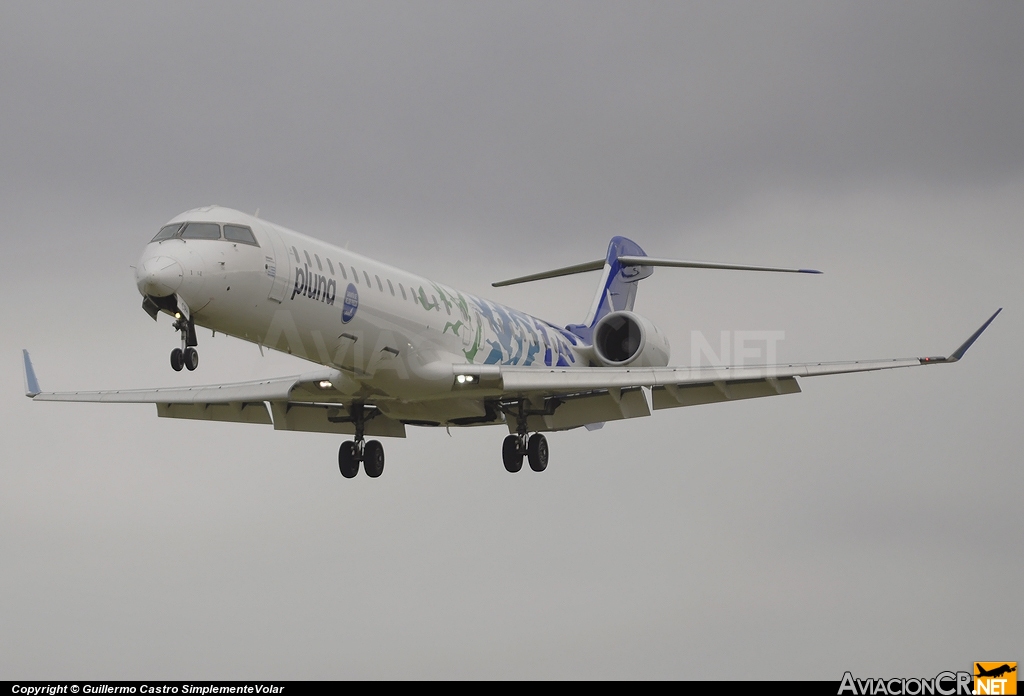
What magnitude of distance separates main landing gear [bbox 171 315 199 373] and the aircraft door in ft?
5.53

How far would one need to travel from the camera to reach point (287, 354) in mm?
25266

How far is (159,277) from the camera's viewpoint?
72.2 ft

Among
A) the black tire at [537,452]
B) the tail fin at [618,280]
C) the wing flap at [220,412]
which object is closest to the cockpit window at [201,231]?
the wing flap at [220,412]

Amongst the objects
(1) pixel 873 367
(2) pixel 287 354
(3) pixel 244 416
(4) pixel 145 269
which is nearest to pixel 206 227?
(4) pixel 145 269

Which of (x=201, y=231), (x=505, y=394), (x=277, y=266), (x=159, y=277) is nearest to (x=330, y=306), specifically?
(x=277, y=266)

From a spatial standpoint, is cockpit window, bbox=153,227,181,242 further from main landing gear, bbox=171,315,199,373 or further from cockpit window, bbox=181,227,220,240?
main landing gear, bbox=171,315,199,373

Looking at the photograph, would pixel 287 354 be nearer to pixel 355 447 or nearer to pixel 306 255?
pixel 306 255

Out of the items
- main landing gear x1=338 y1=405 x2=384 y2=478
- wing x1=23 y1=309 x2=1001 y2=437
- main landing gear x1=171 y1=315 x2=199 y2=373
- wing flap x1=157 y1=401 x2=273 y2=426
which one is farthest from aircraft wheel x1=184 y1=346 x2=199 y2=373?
wing flap x1=157 y1=401 x2=273 y2=426

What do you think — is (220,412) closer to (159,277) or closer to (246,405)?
(246,405)

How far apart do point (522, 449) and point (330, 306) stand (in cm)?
732

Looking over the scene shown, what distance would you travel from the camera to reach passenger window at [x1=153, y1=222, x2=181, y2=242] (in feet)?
75.6

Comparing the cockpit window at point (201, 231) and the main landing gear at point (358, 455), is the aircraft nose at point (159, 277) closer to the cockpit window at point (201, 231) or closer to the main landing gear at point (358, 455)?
the cockpit window at point (201, 231)

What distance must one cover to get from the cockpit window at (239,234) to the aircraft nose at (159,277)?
1.42m

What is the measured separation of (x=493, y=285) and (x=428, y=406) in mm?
8637
